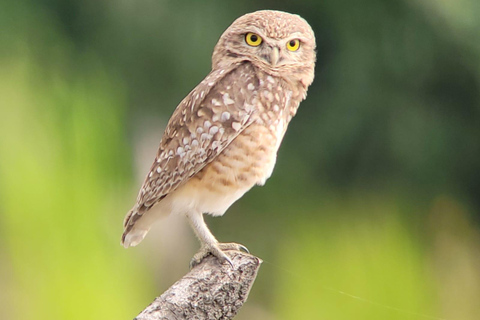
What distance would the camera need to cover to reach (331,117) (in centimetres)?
233

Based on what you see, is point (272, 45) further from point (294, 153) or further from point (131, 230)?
point (294, 153)

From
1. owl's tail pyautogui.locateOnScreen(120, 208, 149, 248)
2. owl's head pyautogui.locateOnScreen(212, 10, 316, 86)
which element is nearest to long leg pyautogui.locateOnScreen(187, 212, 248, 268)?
owl's tail pyautogui.locateOnScreen(120, 208, 149, 248)

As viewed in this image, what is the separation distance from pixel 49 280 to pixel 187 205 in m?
0.68

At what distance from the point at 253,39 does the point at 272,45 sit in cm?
6

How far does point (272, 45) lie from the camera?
1431mm

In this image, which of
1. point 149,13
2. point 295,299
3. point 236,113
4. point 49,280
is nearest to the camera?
point 236,113

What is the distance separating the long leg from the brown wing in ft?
0.43

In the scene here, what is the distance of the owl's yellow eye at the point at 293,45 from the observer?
4.76 feet

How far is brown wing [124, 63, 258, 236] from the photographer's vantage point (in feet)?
4.93

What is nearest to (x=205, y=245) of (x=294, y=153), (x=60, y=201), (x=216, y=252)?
(x=216, y=252)

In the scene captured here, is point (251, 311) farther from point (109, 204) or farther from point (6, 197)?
point (6, 197)

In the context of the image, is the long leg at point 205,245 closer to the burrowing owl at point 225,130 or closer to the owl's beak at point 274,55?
the burrowing owl at point 225,130

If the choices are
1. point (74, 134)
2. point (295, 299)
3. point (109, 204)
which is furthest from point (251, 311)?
point (74, 134)

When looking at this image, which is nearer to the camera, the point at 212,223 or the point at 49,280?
the point at 49,280
